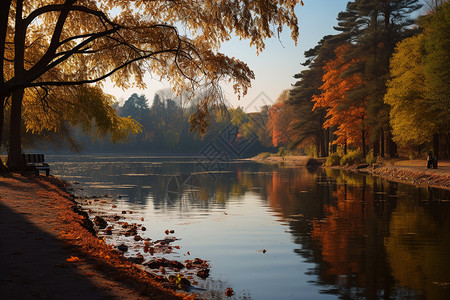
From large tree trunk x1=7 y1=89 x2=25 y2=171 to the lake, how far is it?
15.2 feet

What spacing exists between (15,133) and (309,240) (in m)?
15.1

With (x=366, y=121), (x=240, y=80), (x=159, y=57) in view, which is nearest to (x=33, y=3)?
(x=159, y=57)

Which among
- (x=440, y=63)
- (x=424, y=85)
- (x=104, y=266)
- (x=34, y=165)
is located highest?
(x=440, y=63)

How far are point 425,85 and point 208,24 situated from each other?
88.8 feet

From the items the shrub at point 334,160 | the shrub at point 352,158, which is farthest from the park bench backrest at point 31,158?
the shrub at point 334,160

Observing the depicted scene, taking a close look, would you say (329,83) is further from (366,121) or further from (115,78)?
(115,78)

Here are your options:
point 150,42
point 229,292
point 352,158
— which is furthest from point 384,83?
point 229,292

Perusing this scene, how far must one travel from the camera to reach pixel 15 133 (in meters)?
21.7

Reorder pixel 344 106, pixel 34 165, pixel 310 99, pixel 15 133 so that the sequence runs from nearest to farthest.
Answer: pixel 15 133 → pixel 34 165 → pixel 344 106 → pixel 310 99

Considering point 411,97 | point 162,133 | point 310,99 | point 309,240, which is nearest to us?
point 309,240

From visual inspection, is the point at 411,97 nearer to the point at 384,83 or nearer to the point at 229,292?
the point at 384,83

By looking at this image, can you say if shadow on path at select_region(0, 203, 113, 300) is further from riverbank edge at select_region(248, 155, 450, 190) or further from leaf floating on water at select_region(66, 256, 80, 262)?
riverbank edge at select_region(248, 155, 450, 190)

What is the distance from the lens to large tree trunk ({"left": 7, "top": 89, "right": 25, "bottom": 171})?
2138 cm

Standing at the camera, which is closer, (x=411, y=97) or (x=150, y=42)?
(x=150, y=42)
